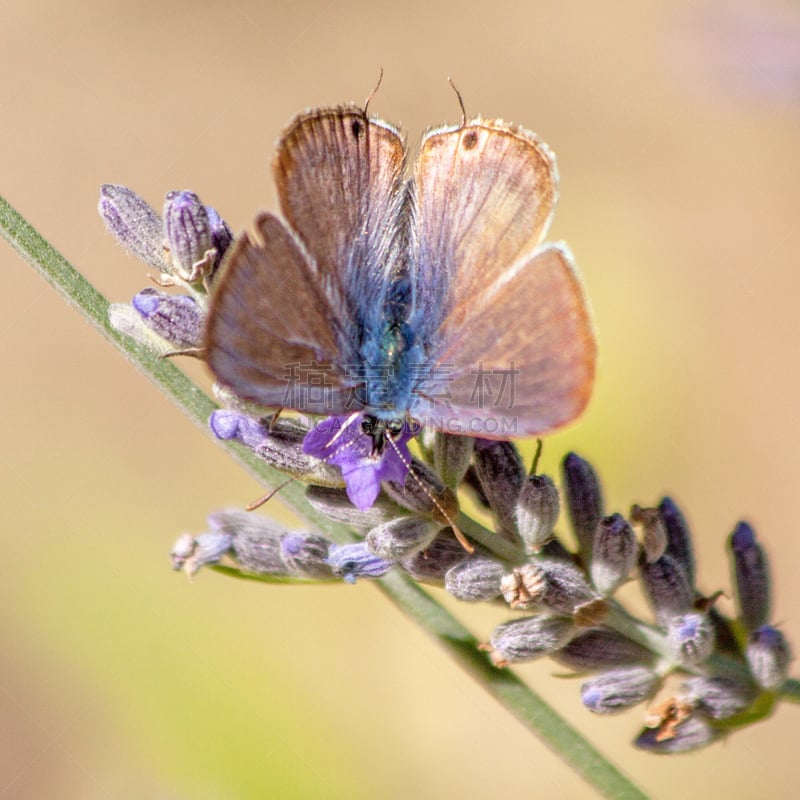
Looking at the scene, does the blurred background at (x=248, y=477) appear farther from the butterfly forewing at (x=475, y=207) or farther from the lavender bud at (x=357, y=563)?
the butterfly forewing at (x=475, y=207)

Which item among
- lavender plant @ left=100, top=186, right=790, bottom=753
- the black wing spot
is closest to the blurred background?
lavender plant @ left=100, top=186, right=790, bottom=753

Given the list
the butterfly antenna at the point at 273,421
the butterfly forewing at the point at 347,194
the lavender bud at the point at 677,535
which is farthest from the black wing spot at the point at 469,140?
the lavender bud at the point at 677,535

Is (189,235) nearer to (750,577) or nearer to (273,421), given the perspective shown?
(273,421)

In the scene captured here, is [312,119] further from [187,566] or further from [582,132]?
[582,132]

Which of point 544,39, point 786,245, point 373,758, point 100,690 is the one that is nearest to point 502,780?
point 373,758

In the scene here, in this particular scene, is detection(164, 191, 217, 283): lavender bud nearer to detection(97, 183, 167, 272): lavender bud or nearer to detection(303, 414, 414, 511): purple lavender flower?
detection(97, 183, 167, 272): lavender bud

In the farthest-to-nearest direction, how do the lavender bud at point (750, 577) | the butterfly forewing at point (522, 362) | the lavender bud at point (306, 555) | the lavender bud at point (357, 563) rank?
the lavender bud at point (750, 577) → the lavender bud at point (306, 555) → the lavender bud at point (357, 563) → the butterfly forewing at point (522, 362)

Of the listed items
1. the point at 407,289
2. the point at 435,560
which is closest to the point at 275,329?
the point at 407,289

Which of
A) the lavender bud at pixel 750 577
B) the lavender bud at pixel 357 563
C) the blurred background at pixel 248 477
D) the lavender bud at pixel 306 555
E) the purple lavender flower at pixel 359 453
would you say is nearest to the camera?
the purple lavender flower at pixel 359 453
